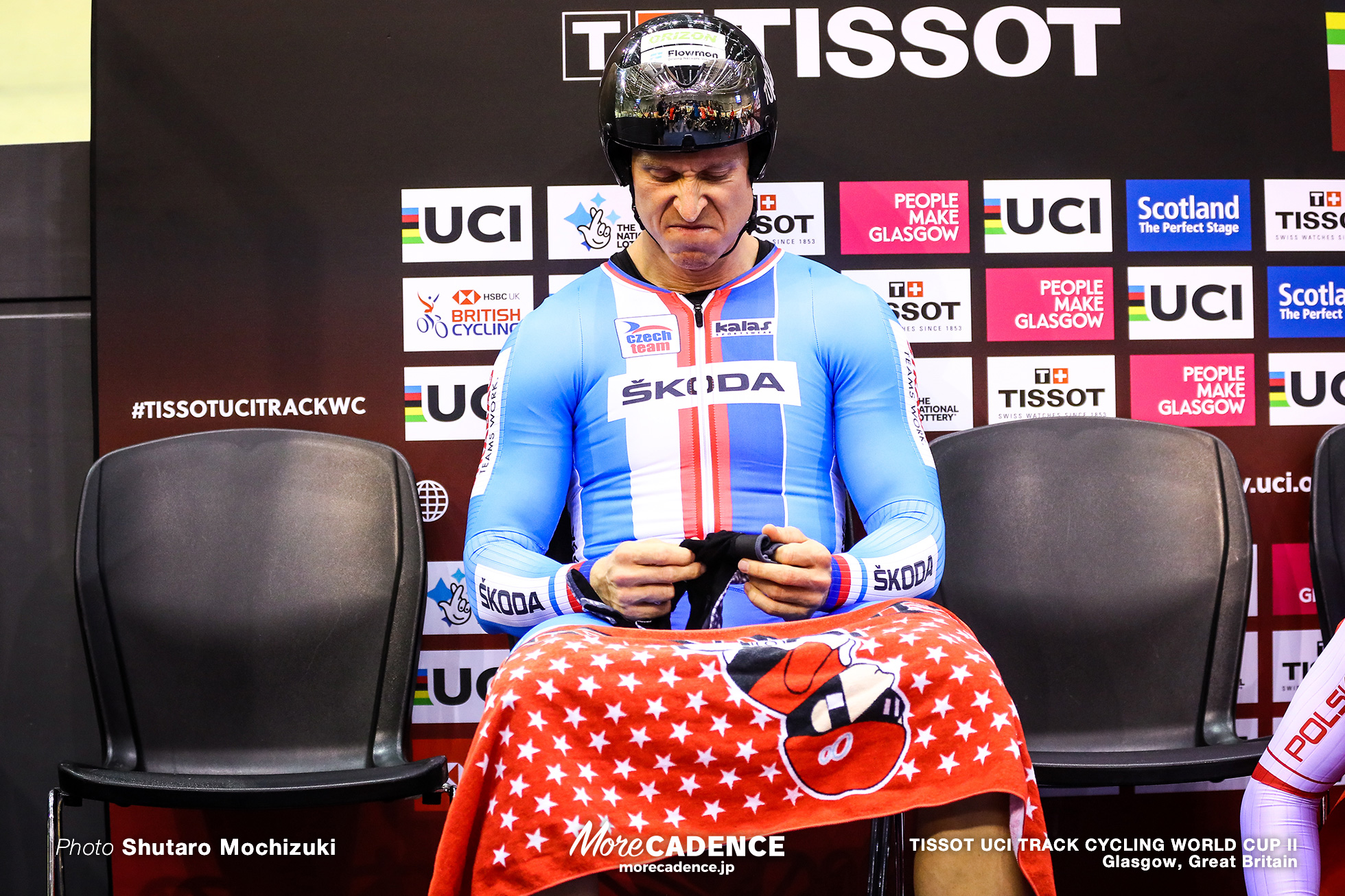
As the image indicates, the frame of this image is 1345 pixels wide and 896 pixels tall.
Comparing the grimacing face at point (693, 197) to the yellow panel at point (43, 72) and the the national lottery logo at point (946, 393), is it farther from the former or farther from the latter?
the yellow panel at point (43, 72)

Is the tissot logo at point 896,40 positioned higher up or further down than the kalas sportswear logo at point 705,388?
Result: higher up

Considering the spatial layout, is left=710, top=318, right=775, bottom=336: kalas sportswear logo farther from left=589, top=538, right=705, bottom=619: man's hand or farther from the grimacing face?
left=589, top=538, right=705, bottom=619: man's hand

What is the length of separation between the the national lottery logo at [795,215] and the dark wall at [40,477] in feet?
5.56

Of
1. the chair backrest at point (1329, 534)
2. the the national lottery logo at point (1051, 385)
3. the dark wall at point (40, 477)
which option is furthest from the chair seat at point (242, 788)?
the chair backrest at point (1329, 534)

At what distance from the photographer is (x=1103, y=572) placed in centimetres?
228

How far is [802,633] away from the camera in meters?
1.51

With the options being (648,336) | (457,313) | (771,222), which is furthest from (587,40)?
(648,336)

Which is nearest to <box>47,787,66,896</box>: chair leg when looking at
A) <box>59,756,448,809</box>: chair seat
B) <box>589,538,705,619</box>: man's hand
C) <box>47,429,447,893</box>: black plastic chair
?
<box>59,756,448,809</box>: chair seat

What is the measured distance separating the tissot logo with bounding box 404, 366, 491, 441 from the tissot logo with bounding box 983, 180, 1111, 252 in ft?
4.29

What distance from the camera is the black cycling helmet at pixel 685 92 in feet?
5.82

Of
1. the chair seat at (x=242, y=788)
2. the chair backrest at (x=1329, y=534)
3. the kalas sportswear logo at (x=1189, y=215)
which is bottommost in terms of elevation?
the chair seat at (x=242, y=788)

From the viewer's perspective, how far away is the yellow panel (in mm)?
2928

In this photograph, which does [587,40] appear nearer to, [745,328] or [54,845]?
[745,328]

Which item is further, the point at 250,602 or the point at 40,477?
the point at 40,477
